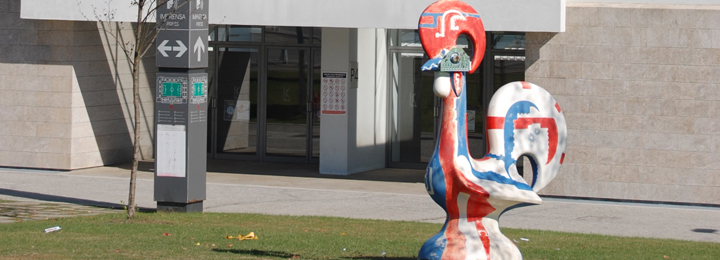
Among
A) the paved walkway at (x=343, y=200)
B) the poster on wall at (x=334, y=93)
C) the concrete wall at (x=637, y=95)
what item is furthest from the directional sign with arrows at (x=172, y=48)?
the concrete wall at (x=637, y=95)

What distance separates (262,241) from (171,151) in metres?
2.56

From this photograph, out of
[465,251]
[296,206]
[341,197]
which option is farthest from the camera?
[341,197]

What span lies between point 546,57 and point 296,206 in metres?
4.17

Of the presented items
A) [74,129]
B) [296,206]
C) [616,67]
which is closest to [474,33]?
[296,206]

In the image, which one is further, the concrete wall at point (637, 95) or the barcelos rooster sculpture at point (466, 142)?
the concrete wall at point (637, 95)

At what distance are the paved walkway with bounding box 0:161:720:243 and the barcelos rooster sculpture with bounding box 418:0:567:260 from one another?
12.5 ft

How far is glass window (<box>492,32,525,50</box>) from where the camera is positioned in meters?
16.0

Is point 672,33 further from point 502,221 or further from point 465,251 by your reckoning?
point 465,251

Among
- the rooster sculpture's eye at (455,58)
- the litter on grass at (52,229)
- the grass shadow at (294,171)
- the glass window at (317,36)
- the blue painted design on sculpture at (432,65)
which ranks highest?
the glass window at (317,36)

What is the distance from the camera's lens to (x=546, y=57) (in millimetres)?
13320

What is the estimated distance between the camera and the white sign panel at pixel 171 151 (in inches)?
439

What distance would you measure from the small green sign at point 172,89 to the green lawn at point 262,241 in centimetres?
143

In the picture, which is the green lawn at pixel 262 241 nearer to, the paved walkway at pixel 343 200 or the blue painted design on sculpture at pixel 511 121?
the paved walkway at pixel 343 200

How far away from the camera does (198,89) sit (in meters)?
11.2
